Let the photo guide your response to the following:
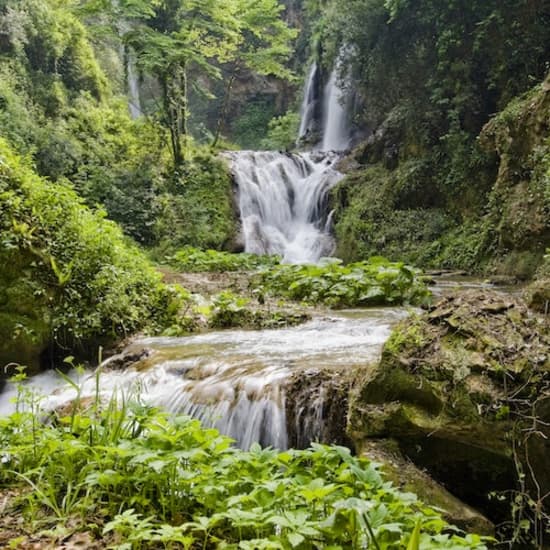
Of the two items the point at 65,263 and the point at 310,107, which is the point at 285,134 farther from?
the point at 65,263

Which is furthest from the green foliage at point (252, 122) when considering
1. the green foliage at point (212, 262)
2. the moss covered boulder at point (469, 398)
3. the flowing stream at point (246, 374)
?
the moss covered boulder at point (469, 398)

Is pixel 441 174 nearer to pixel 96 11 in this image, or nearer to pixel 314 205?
pixel 314 205

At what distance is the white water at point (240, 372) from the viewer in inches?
→ 157

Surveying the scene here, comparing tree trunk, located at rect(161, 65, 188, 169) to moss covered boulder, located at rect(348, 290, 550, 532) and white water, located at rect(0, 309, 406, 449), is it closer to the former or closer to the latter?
white water, located at rect(0, 309, 406, 449)

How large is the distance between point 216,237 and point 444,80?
25.0 ft

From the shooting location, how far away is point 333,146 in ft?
71.3

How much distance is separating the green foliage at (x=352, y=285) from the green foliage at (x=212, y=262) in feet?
10.6

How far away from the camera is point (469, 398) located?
2.92 metres

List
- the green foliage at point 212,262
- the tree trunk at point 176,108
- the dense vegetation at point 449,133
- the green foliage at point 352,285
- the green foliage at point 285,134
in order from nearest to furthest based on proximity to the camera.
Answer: the green foliage at point 352,285 → the dense vegetation at point 449,133 → the green foliage at point 212,262 → the tree trunk at point 176,108 → the green foliage at point 285,134

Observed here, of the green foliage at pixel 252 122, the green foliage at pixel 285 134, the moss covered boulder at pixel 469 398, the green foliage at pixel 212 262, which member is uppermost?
the green foliage at pixel 252 122

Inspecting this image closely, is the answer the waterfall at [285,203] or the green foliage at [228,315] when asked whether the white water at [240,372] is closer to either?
the green foliage at [228,315]

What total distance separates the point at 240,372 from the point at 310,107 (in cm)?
2114

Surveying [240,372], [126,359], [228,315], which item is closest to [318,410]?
[240,372]

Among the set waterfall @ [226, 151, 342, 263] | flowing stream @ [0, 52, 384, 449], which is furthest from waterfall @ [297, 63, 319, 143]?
flowing stream @ [0, 52, 384, 449]
